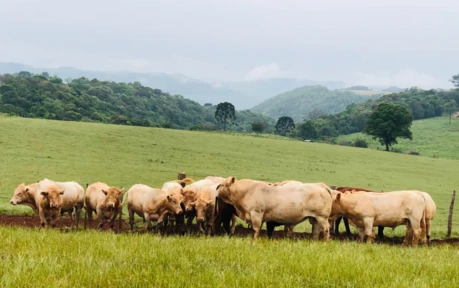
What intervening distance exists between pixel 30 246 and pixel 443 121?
12321 centimetres

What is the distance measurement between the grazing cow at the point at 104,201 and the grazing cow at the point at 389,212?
7.87 metres

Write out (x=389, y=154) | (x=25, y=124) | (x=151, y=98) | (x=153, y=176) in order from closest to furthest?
(x=153, y=176) → (x=25, y=124) → (x=389, y=154) → (x=151, y=98)

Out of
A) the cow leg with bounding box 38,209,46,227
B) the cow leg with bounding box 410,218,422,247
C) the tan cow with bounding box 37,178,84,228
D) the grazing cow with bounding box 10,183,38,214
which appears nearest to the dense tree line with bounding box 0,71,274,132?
the grazing cow with bounding box 10,183,38,214

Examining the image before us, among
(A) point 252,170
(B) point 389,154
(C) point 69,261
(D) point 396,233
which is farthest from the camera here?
(B) point 389,154

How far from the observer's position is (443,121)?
11600 cm

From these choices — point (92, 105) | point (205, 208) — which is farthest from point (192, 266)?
point (92, 105)

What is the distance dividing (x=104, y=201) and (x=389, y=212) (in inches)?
370

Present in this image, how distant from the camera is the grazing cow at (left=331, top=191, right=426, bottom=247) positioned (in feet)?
46.0

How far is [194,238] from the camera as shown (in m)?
11.5

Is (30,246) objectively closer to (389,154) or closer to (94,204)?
(94,204)

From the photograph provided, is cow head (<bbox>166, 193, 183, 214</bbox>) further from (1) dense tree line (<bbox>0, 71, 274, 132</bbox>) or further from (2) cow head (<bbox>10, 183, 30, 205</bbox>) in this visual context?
(1) dense tree line (<bbox>0, 71, 274, 132</bbox>)

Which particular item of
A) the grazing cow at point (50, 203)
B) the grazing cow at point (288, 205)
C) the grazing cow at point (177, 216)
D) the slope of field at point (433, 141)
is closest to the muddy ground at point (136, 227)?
the grazing cow at point (177, 216)

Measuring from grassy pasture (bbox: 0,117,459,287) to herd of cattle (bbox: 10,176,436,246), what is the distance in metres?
2.06

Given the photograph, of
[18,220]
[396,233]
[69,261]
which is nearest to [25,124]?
[18,220]
